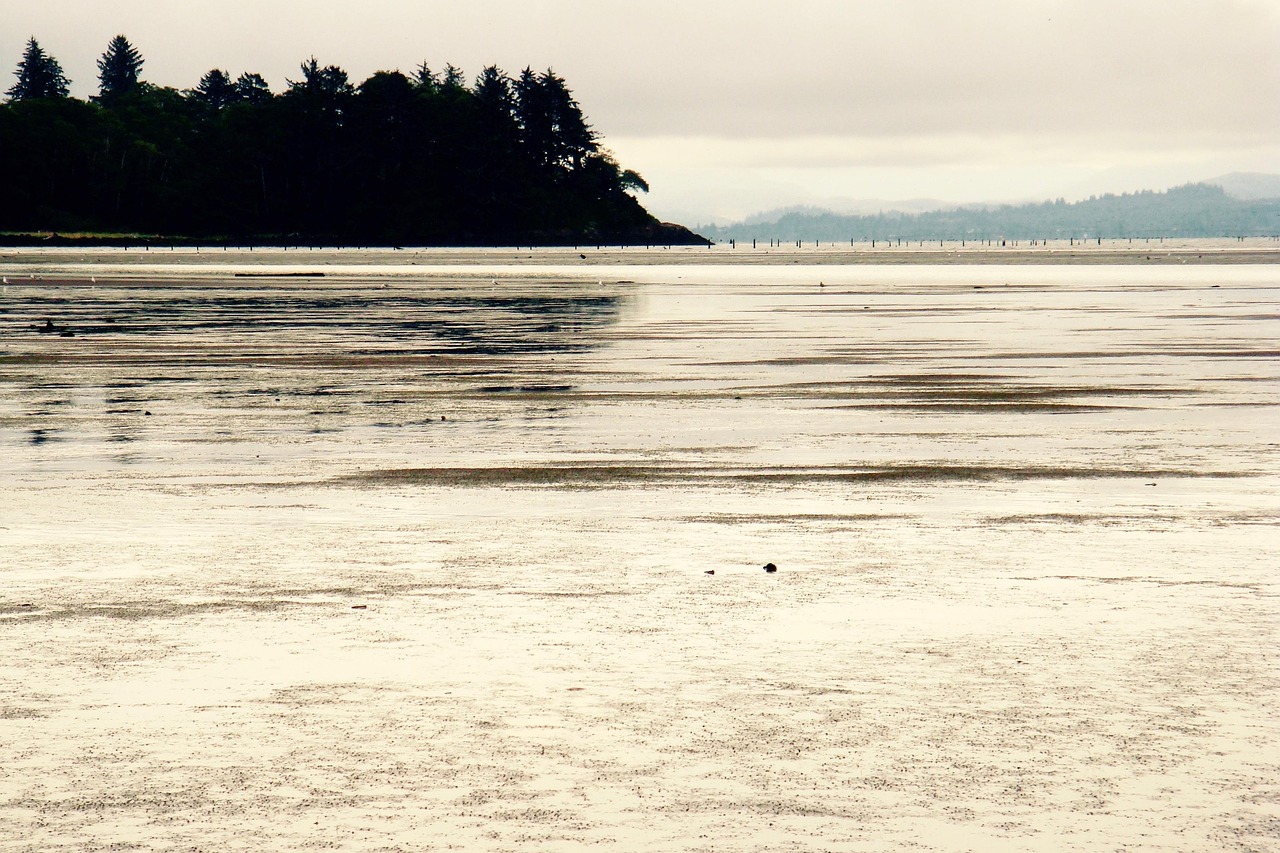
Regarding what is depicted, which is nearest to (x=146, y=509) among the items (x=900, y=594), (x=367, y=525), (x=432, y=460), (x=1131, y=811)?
(x=367, y=525)

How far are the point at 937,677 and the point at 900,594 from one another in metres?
1.68

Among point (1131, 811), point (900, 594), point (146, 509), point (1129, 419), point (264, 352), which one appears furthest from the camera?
point (264, 352)

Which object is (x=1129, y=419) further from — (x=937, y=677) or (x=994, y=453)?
(x=937, y=677)

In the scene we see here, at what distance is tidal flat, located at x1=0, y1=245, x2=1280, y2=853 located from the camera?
547cm

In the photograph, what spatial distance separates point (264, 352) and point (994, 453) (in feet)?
53.8

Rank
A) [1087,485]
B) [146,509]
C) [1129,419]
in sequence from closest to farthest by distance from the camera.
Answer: [146,509] < [1087,485] < [1129,419]

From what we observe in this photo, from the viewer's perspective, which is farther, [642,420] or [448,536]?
[642,420]

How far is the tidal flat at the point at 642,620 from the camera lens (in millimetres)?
5469

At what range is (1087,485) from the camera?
1271 cm

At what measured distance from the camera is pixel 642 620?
8.19 metres

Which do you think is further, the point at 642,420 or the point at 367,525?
the point at 642,420

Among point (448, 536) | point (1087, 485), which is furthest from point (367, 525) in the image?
point (1087, 485)

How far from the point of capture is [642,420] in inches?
695

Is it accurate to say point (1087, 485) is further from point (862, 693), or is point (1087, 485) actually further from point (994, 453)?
point (862, 693)
